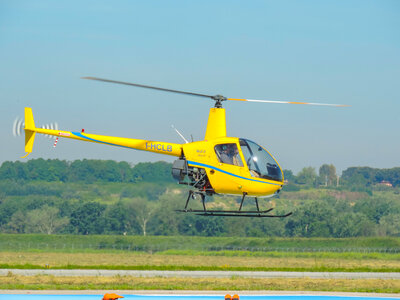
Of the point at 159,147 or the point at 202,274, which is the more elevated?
the point at 159,147

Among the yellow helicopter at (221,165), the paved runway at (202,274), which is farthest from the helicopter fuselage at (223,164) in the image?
the paved runway at (202,274)

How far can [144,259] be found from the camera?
169ft

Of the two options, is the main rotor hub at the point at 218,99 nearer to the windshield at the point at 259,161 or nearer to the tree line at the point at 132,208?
the windshield at the point at 259,161

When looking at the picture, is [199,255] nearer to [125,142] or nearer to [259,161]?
[125,142]

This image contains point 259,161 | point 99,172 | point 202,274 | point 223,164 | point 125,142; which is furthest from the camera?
point 99,172

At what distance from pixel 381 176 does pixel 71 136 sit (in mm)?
82385

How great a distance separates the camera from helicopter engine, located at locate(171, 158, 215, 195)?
89.2 feet

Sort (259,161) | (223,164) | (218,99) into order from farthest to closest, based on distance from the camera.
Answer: (218,99) → (223,164) → (259,161)

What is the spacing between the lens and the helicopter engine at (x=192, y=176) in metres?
27.2

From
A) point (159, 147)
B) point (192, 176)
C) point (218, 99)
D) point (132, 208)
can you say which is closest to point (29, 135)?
point (159, 147)

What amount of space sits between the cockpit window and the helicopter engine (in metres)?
0.90

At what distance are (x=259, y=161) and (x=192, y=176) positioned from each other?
8.86 ft

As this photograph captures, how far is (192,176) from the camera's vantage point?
90.1 ft

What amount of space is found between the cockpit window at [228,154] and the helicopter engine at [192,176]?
2.95 feet
